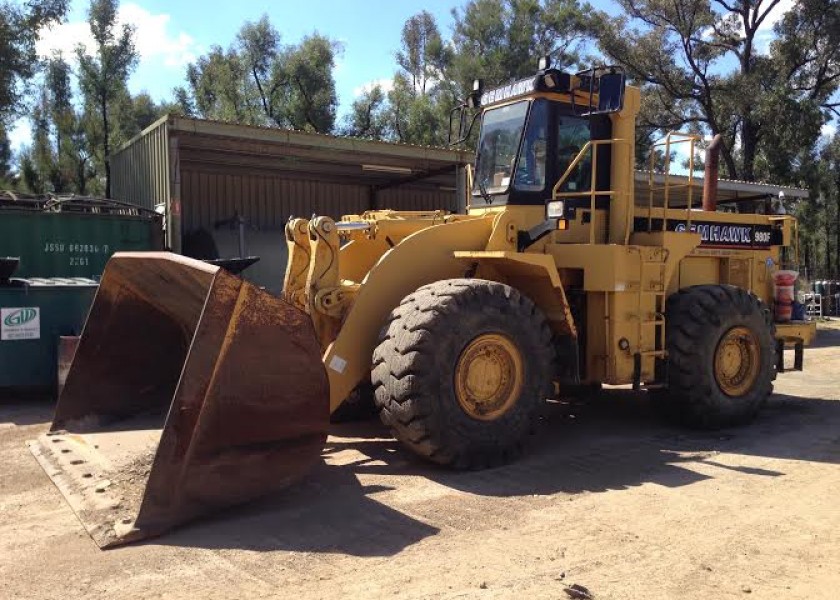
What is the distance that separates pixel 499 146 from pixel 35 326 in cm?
577

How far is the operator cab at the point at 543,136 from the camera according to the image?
21.4 feet

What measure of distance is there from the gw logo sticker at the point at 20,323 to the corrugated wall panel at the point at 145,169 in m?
3.87

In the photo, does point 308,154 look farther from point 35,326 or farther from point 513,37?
point 513,37

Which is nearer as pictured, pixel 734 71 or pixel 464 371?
pixel 464 371

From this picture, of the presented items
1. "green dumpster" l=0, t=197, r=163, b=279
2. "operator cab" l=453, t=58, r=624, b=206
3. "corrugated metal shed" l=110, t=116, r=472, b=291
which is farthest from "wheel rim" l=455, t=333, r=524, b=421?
"corrugated metal shed" l=110, t=116, r=472, b=291

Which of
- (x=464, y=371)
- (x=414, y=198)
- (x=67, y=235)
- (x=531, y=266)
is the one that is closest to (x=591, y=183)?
(x=531, y=266)

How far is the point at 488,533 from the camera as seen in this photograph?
13.8ft

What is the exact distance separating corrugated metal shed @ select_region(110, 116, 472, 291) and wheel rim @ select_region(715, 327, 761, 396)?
8.56 m

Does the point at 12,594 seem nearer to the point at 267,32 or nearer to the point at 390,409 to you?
the point at 390,409

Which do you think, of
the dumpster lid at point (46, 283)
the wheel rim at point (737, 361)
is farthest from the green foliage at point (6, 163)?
the wheel rim at point (737, 361)

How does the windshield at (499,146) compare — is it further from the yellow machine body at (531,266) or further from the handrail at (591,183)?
the handrail at (591,183)

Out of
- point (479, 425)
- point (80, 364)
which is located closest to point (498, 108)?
point (479, 425)

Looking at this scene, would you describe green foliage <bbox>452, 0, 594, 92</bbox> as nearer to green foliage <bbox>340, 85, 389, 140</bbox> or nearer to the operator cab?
green foliage <bbox>340, 85, 389, 140</bbox>

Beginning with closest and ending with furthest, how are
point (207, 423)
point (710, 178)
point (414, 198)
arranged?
point (207, 423), point (710, 178), point (414, 198)
